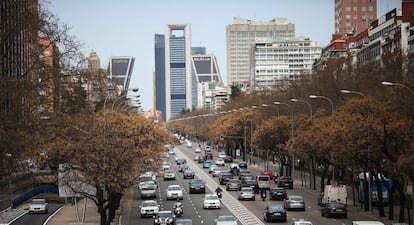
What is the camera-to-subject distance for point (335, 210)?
5106 centimetres

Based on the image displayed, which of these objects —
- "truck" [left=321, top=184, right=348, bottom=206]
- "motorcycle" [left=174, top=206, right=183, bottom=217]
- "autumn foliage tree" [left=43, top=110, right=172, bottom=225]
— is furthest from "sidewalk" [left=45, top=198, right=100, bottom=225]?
"truck" [left=321, top=184, right=348, bottom=206]

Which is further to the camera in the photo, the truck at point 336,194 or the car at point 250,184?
the car at point 250,184

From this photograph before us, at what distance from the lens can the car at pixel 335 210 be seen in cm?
5106

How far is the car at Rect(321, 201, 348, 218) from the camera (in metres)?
51.1

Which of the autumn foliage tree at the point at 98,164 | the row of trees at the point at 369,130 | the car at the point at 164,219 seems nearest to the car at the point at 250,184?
the row of trees at the point at 369,130

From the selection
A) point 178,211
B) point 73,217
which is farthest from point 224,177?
point 73,217

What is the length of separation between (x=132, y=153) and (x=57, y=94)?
63.6 ft

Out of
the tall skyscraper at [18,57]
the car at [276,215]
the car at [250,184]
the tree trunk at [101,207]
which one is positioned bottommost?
the car at [250,184]

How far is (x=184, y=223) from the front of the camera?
41.9m

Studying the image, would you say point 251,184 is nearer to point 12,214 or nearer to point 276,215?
point 12,214

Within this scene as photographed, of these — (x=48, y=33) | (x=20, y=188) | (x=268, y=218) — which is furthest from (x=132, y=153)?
(x=20, y=188)

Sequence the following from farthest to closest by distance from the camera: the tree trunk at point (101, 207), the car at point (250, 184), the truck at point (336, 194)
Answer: the car at point (250, 184), the truck at point (336, 194), the tree trunk at point (101, 207)

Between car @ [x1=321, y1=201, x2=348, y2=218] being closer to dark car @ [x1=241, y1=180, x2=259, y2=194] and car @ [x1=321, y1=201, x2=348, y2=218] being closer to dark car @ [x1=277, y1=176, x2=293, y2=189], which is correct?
dark car @ [x1=241, y1=180, x2=259, y2=194]

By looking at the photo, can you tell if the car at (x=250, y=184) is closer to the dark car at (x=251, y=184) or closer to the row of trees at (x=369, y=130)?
the dark car at (x=251, y=184)
